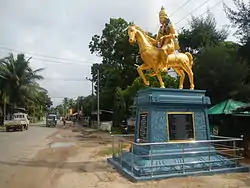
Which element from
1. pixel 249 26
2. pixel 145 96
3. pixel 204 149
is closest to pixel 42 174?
pixel 145 96

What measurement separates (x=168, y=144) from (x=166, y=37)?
3.86m

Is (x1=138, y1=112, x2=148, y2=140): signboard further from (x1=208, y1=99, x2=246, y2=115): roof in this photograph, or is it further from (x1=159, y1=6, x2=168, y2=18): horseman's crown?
(x1=208, y1=99, x2=246, y2=115): roof

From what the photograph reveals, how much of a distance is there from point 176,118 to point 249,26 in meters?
8.25

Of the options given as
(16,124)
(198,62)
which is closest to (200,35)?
(198,62)

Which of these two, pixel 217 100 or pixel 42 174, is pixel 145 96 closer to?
pixel 42 174

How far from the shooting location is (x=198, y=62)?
983 inches

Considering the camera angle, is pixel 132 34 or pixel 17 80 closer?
pixel 132 34

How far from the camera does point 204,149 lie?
1159cm

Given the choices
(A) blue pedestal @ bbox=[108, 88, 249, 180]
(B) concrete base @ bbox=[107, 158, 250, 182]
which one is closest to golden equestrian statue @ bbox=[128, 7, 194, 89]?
(A) blue pedestal @ bbox=[108, 88, 249, 180]

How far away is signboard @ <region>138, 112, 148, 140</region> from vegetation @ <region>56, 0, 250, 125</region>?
827 cm

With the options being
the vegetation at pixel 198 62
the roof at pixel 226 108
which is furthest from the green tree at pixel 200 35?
the roof at pixel 226 108

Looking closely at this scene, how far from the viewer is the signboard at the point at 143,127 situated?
11.6 m

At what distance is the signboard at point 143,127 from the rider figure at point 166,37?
197cm

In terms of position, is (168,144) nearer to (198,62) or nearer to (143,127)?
(143,127)
